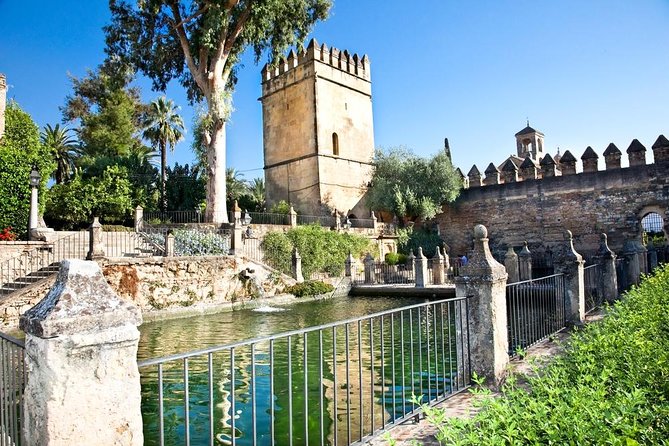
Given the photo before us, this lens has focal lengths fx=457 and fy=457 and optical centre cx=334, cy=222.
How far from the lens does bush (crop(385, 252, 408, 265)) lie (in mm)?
27781

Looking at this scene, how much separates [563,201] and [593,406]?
27179 millimetres

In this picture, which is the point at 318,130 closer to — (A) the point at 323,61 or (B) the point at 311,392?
(A) the point at 323,61

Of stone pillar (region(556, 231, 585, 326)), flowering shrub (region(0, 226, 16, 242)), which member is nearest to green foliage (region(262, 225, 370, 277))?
flowering shrub (region(0, 226, 16, 242))

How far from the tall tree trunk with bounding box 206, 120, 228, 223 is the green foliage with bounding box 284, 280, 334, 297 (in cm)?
612

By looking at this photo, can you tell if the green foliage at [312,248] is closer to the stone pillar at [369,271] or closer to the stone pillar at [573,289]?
the stone pillar at [369,271]

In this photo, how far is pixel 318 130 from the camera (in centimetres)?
3216

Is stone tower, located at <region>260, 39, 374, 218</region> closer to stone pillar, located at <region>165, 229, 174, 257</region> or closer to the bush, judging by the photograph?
the bush

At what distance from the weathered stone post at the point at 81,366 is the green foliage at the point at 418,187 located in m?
28.1

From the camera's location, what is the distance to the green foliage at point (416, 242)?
2984 centimetres

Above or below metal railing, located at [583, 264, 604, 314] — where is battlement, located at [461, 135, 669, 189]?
above

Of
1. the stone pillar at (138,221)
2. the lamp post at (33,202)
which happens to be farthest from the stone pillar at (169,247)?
the lamp post at (33,202)

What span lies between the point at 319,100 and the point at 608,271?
25.2 m

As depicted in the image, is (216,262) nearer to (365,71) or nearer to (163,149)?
(163,149)

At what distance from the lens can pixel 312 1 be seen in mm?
24031
